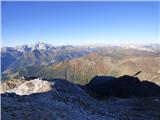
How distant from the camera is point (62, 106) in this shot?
2938 centimetres

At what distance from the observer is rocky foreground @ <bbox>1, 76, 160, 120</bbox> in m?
24.9

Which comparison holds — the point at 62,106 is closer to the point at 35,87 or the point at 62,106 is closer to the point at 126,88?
the point at 35,87

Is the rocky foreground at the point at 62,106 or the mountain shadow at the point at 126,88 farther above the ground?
the rocky foreground at the point at 62,106

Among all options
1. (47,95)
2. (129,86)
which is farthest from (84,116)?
(129,86)

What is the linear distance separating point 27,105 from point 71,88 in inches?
649

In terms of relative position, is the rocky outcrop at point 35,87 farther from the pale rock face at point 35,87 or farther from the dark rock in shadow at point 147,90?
the dark rock in shadow at point 147,90

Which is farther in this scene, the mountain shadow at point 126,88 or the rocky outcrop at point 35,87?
the mountain shadow at point 126,88

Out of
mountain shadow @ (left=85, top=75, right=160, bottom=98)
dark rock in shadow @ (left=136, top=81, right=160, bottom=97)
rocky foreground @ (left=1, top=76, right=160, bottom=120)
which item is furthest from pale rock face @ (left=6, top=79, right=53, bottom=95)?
dark rock in shadow @ (left=136, top=81, right=160, bottom=97)

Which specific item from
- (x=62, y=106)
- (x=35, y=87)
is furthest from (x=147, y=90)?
(x=62, y=106)

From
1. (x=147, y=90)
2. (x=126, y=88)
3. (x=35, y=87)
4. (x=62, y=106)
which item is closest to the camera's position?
(x=62, y=106)

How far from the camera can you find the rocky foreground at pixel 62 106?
24.9 metres

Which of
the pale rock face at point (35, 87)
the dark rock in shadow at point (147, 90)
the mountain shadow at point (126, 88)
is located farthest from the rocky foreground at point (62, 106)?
the dark rock in shadow at point (147, 90)

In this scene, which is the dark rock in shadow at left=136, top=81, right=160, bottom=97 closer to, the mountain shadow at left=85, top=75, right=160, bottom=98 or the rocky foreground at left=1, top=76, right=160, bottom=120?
the mountain shadow at left=85, top=75, right=160, bottom=98

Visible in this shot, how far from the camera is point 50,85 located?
39469 mm
